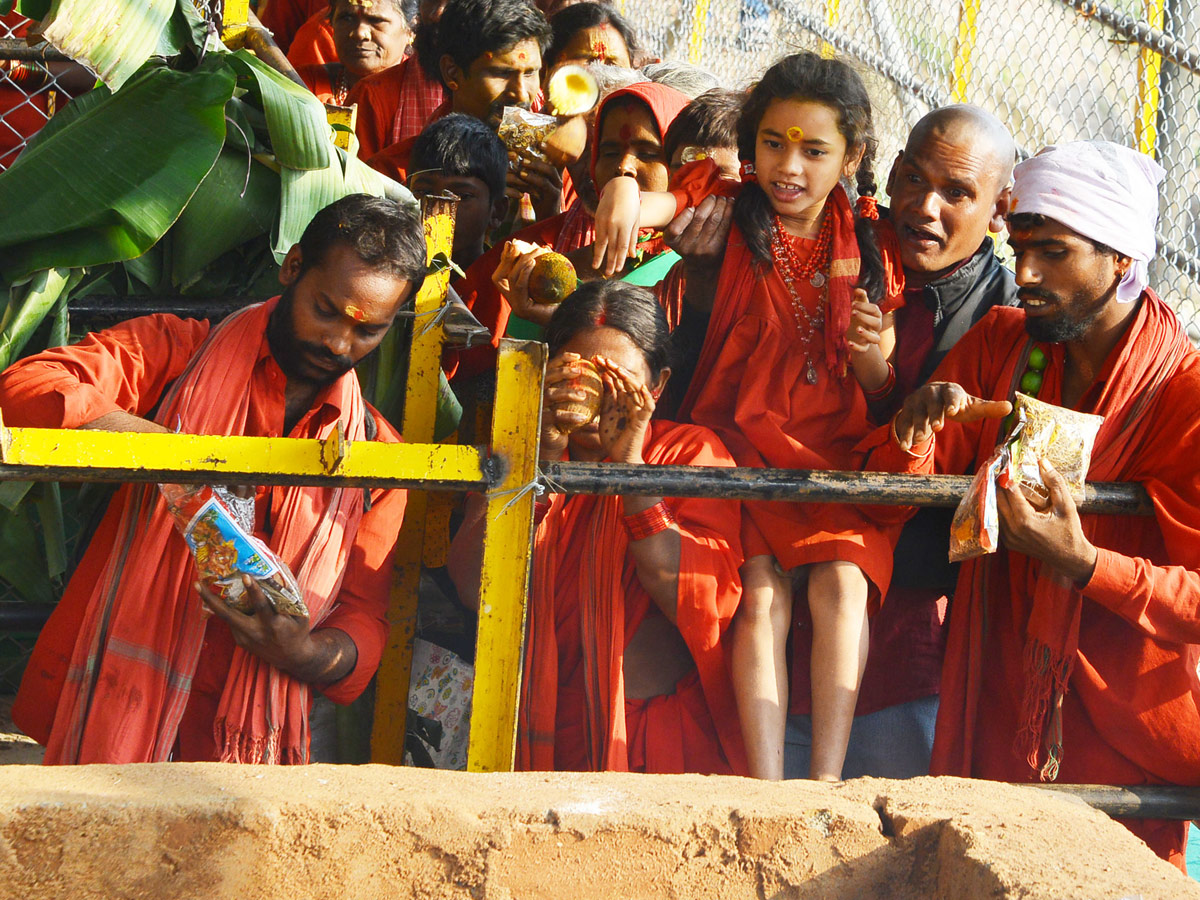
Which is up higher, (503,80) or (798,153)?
(798,153)

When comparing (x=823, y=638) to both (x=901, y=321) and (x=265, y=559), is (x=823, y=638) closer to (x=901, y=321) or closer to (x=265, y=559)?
(x=901, y=321)

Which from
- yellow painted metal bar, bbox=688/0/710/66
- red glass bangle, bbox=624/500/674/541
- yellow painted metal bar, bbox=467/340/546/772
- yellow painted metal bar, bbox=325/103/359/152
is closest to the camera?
yellow painted metal bar, bbox=467/340/546/772

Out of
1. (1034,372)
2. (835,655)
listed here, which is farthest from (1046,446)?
(835,655)

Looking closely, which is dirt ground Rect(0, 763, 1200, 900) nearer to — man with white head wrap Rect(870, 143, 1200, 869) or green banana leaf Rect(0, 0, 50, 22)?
man with white head wrap Rect(870, 143, 1200, 869)

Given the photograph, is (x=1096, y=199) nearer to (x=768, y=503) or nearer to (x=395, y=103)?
(x=768, y=503)

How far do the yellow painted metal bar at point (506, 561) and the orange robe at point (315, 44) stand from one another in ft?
11.4

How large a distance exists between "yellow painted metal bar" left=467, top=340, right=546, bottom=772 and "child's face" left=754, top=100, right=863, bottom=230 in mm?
1019

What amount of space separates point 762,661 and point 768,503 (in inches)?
13.7

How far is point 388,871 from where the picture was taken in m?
1.57

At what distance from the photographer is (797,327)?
8.85 ft

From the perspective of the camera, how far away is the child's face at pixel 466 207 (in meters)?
3.21

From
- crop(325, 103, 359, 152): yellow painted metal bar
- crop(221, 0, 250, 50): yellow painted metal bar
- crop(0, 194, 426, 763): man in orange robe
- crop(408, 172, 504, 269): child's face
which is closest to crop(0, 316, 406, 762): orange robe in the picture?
crop(0, 194, 426, 763): man in orange robe

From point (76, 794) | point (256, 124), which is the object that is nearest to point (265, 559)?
point (76, 794)

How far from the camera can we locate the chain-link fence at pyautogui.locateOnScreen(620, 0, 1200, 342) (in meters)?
4.32
